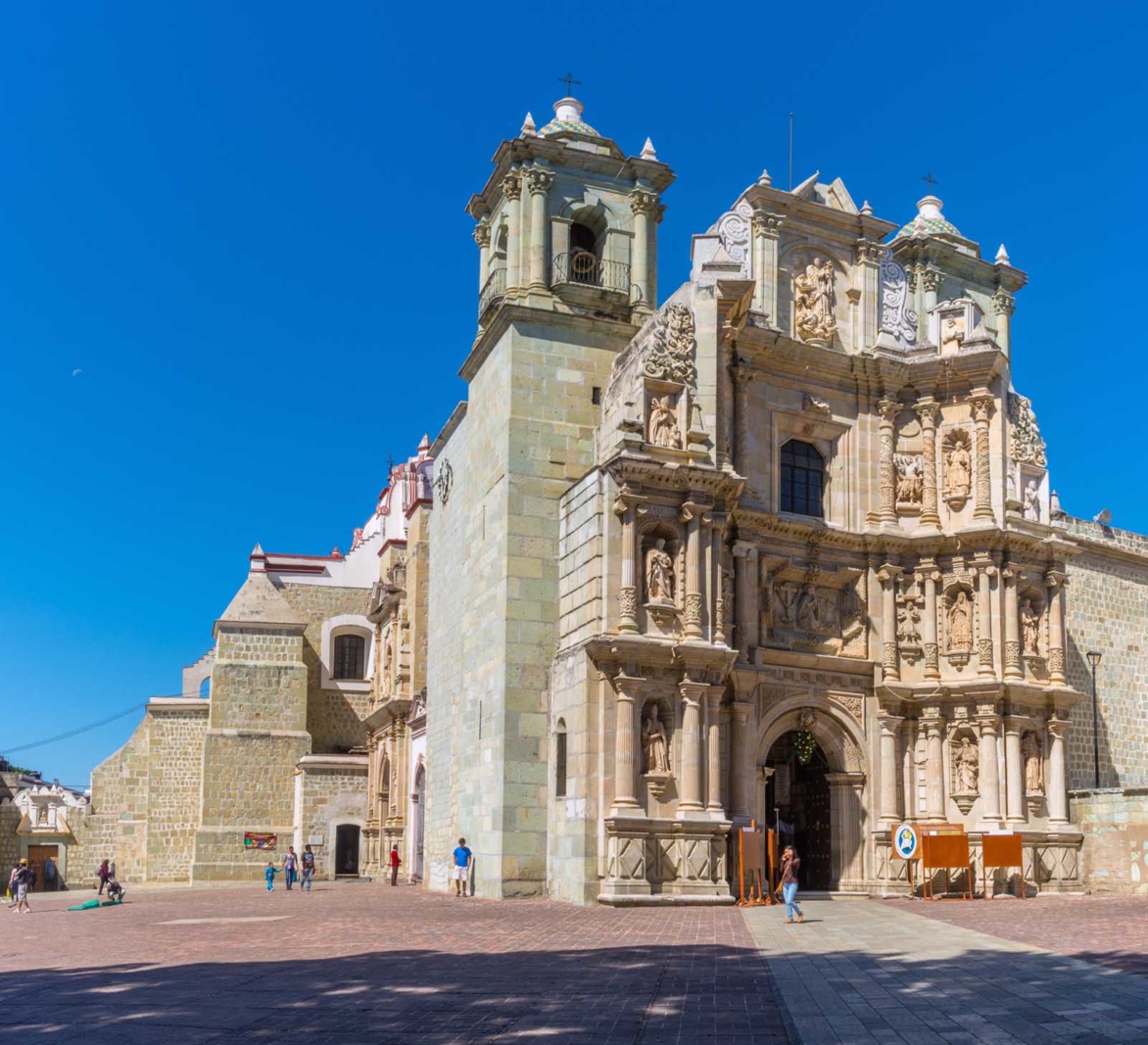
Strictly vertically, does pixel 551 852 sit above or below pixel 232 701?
below

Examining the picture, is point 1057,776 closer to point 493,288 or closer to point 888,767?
point 888,767

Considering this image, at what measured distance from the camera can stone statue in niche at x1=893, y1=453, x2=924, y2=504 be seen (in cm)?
2852

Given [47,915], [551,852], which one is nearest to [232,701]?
[47,915]

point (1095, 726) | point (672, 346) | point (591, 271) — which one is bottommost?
point (1095, 726)

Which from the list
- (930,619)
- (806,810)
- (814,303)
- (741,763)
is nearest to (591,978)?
(741,763)

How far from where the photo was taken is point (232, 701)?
43.2 metres

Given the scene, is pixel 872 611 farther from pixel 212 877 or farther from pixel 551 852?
pixel 212 877

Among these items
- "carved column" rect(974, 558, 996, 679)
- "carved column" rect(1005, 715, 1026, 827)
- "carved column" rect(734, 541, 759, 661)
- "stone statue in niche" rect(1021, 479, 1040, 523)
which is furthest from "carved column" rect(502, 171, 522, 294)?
"carved column" rect(1005, 715, 1026, 827)

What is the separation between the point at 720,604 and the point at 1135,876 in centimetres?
1024

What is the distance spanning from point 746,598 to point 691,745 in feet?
12.4

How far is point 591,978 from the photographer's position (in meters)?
13.0

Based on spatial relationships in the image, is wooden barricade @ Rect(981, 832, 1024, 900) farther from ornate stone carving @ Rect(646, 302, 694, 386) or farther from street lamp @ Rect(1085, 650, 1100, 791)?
ornate stone carving @ Rect(646, 302, 694, 386)

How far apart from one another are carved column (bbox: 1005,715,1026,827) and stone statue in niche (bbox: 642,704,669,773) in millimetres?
7584

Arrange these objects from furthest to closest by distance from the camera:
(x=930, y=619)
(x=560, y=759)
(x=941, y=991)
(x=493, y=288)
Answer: (x=493, y=288)
(x=930, y=619)
(x=560, y=759)
(x=941, y=991)
